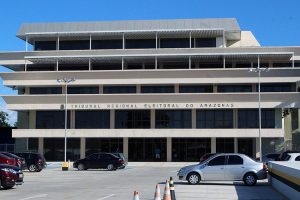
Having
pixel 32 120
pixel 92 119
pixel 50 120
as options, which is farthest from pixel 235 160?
pixel 32 120

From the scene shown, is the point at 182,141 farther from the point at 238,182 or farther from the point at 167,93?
the point at 238,182

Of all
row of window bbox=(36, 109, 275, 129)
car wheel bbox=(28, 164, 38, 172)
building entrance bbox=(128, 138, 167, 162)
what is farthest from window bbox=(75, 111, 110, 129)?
car wheel bbox=(28, 164, 38, 172)

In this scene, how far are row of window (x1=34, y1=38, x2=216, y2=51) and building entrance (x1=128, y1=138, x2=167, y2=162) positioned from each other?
1246 centimetres

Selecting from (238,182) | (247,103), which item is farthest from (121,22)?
(238,182)

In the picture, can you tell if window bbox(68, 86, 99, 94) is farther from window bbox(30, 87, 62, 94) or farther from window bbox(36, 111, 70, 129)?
window bbox(36, 111, 70, 129)

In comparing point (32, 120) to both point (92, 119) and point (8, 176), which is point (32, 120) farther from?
point (8, 176)

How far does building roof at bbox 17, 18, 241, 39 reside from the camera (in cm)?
7175

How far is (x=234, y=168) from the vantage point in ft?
87.4

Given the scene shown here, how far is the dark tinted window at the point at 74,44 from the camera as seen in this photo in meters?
74.5

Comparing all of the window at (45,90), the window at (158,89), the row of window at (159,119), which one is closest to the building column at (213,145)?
the row of window at (159,119)

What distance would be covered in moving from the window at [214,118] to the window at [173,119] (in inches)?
48.9

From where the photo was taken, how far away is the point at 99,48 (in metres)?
74.2

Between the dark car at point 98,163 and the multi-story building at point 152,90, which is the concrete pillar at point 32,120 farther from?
the dark car at point 98,163

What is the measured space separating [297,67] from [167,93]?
16.2 metres
